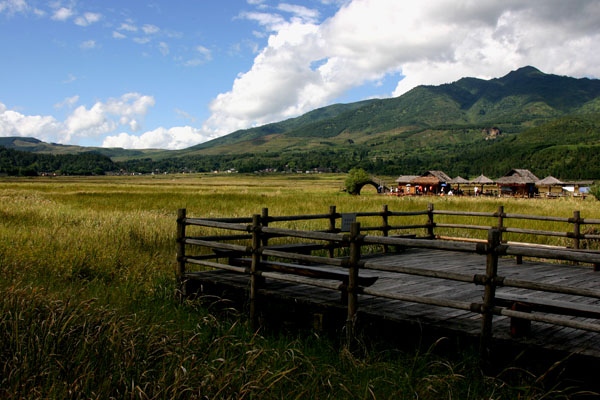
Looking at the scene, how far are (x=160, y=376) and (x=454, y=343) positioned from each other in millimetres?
3093

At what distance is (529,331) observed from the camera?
493cm

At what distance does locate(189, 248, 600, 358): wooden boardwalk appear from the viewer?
4969 millimetres

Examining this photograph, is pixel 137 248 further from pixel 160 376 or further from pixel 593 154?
pixel 593 154

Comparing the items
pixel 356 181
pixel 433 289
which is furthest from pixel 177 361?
pixel 356 181

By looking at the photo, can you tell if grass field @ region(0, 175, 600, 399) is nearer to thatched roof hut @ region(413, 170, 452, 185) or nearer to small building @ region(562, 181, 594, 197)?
small building @ region(562, 181, 594, 197)

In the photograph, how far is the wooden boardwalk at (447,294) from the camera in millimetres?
4969

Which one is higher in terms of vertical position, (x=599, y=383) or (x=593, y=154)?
(x=593, y=154)

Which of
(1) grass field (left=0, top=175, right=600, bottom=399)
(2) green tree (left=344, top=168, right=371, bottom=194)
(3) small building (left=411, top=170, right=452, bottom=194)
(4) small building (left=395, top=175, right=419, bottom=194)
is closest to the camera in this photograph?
(1) grass field (left=0, top=175, right=600, bottom=399)

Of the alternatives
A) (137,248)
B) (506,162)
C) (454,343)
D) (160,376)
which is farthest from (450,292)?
(506,162)

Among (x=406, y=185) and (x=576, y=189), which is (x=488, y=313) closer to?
(x=406, y=185)

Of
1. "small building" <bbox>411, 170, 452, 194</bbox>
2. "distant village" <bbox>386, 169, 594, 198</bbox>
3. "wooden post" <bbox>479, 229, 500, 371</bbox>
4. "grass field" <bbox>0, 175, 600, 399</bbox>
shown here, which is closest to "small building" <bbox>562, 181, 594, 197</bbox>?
"distant village" <bbox>386, 169, 594, 198</bbox>

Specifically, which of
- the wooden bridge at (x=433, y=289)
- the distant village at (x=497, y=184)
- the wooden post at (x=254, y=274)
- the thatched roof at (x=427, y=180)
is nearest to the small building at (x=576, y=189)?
the distant village at (x=497, y=184)

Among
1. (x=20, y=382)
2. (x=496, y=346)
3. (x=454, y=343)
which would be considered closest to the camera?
(x=20, y=382)

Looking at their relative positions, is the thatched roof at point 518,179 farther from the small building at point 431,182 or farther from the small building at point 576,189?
the small building at point 431,182
